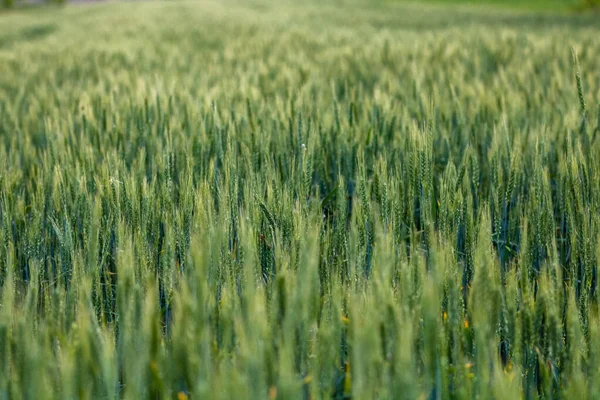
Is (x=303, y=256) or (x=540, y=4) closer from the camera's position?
(x=303, y=256)

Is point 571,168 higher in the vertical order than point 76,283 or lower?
higher

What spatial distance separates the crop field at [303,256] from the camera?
2.28ft

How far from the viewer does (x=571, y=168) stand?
4.05 feet

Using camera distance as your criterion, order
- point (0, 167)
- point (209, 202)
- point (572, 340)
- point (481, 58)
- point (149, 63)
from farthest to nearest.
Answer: point (149, 63) < point (481, 58) < point (0, 167) < point (209, 202) < point (572, 340)

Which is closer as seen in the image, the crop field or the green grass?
the crop field

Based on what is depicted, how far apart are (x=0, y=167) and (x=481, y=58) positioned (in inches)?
105

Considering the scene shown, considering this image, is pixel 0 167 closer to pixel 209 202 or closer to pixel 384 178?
pixel 209 202

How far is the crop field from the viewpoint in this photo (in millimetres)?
696

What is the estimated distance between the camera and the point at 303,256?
83cm

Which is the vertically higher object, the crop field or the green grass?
the green grass

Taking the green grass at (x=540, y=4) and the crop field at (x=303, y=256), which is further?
the green grass at (x=540, y=4)

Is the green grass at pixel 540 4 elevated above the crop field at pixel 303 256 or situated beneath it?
elevated above

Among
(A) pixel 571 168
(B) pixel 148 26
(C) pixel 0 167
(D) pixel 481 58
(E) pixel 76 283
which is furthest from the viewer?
(B) pixel 148 26

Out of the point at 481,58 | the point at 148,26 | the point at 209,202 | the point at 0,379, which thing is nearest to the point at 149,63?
the point at 481,58
